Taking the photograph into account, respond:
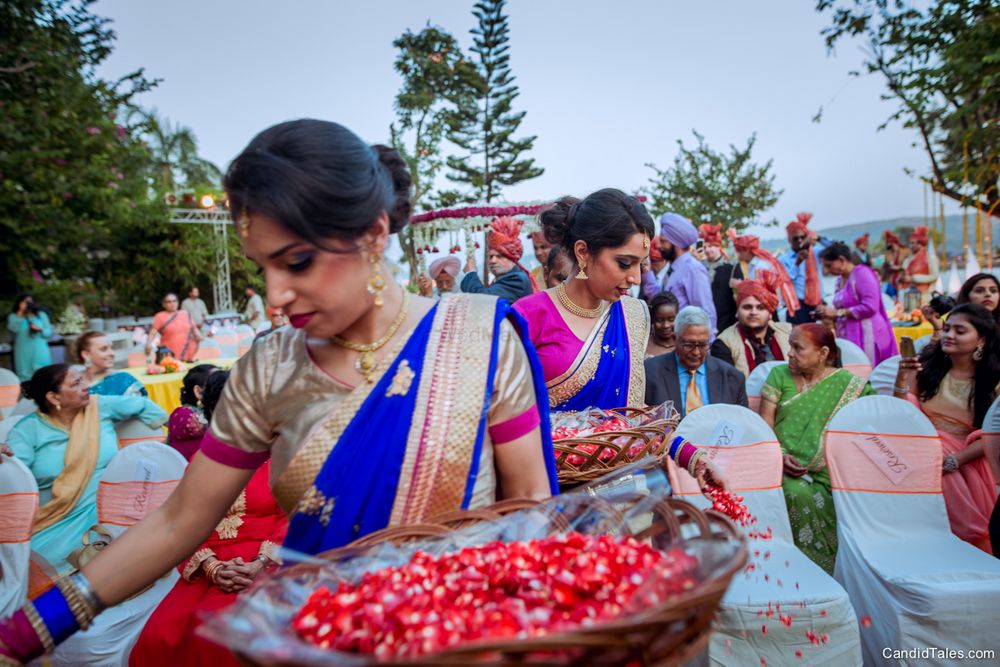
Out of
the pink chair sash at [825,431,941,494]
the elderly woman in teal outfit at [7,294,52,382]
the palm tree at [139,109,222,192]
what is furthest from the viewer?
the palm tree at [139,109,222,192]

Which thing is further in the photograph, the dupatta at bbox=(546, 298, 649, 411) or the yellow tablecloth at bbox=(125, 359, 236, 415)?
the yellow tablecloth at bbox=(125, 359, 236, 415)

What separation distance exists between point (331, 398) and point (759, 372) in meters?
3.64

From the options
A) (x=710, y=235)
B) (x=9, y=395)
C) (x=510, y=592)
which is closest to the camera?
(x=510, y=592)

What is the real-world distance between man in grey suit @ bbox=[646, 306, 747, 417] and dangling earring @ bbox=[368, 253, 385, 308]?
8.59 feet

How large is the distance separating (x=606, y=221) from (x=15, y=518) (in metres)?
2.71

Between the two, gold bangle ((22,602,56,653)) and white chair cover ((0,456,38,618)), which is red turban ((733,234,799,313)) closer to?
white chair cover ((0,456,38,618))

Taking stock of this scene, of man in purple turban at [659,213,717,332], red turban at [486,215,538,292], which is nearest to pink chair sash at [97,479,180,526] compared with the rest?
red turban at [486,215,538,292]

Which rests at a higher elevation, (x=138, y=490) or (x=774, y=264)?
(x=774, y=264)

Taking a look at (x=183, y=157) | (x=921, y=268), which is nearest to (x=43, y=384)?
(x=921, y=268)

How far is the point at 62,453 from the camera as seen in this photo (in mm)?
3576

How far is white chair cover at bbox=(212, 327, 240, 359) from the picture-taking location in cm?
871

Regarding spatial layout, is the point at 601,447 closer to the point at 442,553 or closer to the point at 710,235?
the point at 442,553

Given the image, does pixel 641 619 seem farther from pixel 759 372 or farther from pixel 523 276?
pixel 759 372
